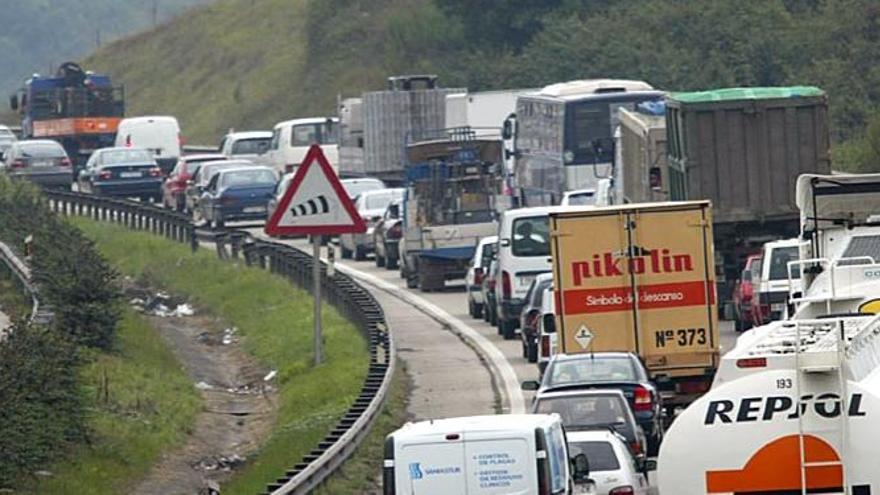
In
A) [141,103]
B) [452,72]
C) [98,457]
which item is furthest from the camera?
[141,103]

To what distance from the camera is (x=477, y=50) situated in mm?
91688

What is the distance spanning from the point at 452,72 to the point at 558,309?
62.3 m

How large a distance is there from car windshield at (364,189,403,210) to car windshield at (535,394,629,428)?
1191 inches

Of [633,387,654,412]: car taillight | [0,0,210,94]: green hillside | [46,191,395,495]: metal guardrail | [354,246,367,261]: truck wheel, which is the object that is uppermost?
[0,0,210,94]: green hillside

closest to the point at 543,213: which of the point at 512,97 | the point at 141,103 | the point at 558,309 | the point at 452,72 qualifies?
the point at 558,309

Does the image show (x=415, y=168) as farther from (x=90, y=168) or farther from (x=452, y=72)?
(x=452, y=72)

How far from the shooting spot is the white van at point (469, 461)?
17578 mm

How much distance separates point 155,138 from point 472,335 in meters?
38.5

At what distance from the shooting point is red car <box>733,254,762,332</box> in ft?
117

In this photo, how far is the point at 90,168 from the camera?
70188mm

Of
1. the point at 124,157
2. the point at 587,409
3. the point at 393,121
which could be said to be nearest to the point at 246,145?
the point at 124,157

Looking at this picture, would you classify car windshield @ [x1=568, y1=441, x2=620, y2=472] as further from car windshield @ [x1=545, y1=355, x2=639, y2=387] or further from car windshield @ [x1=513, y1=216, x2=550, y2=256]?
car windshield @ [x1=513, y1=216, x2=550, y2=256]

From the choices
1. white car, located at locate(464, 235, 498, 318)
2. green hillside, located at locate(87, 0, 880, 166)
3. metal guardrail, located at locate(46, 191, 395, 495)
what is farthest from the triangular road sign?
green hillside, located at locate(87, 0, 880, 166)

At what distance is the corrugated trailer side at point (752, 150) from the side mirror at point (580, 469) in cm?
1958
